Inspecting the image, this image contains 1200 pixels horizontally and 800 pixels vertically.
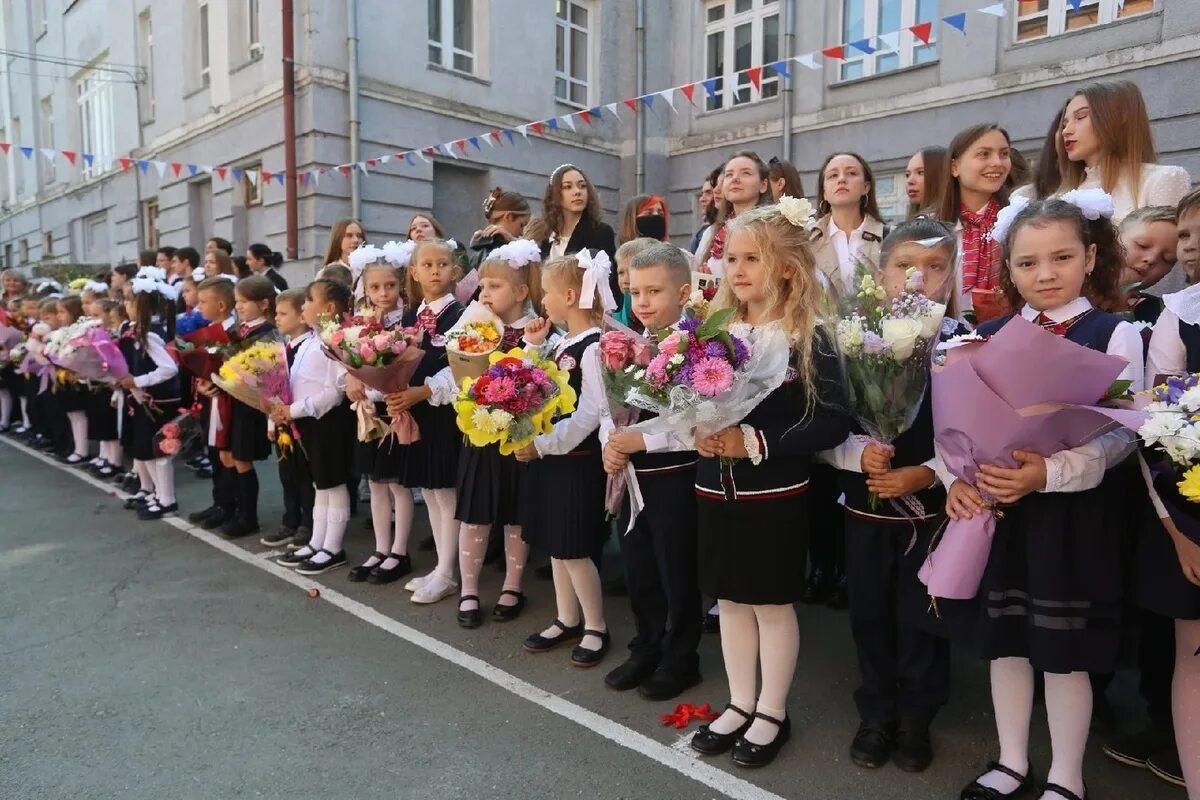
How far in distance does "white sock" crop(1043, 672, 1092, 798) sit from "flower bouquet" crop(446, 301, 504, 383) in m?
2.50

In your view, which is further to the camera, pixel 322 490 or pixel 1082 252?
pixel 322 490

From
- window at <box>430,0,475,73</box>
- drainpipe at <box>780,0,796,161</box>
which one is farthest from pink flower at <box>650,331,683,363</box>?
window at <box>430,0,475,73</box>

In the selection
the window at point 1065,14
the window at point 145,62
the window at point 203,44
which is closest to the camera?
the window at point 1065,14

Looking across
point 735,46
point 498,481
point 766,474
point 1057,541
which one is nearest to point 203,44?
point 735,46

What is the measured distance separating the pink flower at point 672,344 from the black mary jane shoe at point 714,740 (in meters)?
1.35

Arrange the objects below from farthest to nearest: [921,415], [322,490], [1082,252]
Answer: [322,490], [921,415], [1082,252]

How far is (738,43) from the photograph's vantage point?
1442cm

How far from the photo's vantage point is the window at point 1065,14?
9.74 meters

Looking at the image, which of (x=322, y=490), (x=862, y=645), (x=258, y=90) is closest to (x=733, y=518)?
(x=862, y=645)

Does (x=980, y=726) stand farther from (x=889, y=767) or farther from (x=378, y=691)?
(x=378, y=691)

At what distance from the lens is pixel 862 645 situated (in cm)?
290

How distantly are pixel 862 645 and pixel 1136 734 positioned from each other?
979 millimetres

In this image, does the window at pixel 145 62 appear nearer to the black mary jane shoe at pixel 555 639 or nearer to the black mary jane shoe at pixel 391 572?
the black mary jane shoe at pixel 391 572

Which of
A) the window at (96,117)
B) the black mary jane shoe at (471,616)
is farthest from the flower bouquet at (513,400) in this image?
the window at (96,117)
